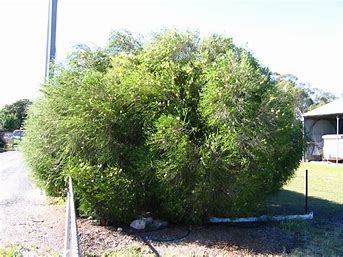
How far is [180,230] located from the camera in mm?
8133

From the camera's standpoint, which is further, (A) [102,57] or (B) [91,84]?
(A) [102,57]

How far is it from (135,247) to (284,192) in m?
9.09

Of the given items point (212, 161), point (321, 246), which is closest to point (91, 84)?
point (212, 161)

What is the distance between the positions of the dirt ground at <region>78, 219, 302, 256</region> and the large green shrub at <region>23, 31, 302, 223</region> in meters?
0.36

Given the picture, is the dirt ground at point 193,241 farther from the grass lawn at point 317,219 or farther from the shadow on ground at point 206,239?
the grass lawn at point 317,219

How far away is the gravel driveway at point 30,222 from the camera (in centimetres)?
687

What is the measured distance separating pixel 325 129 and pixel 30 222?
116ft

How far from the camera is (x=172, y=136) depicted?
24.8 feet

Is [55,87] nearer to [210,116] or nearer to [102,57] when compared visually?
[102,57]

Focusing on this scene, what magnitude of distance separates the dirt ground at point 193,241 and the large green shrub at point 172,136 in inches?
14.2

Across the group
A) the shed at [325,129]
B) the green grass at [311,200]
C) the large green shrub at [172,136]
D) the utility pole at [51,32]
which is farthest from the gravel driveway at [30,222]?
the shed at [325,129]

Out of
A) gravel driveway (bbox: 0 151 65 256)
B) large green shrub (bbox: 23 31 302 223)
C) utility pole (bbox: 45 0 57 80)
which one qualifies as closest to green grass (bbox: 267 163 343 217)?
large green shrub (bbox: 23 31 302 223)

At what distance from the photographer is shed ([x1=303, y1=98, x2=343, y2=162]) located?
111 feet

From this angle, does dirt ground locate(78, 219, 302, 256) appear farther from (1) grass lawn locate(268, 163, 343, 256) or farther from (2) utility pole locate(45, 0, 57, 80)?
(2) utility pole locate(45, 0, 57, 80)
